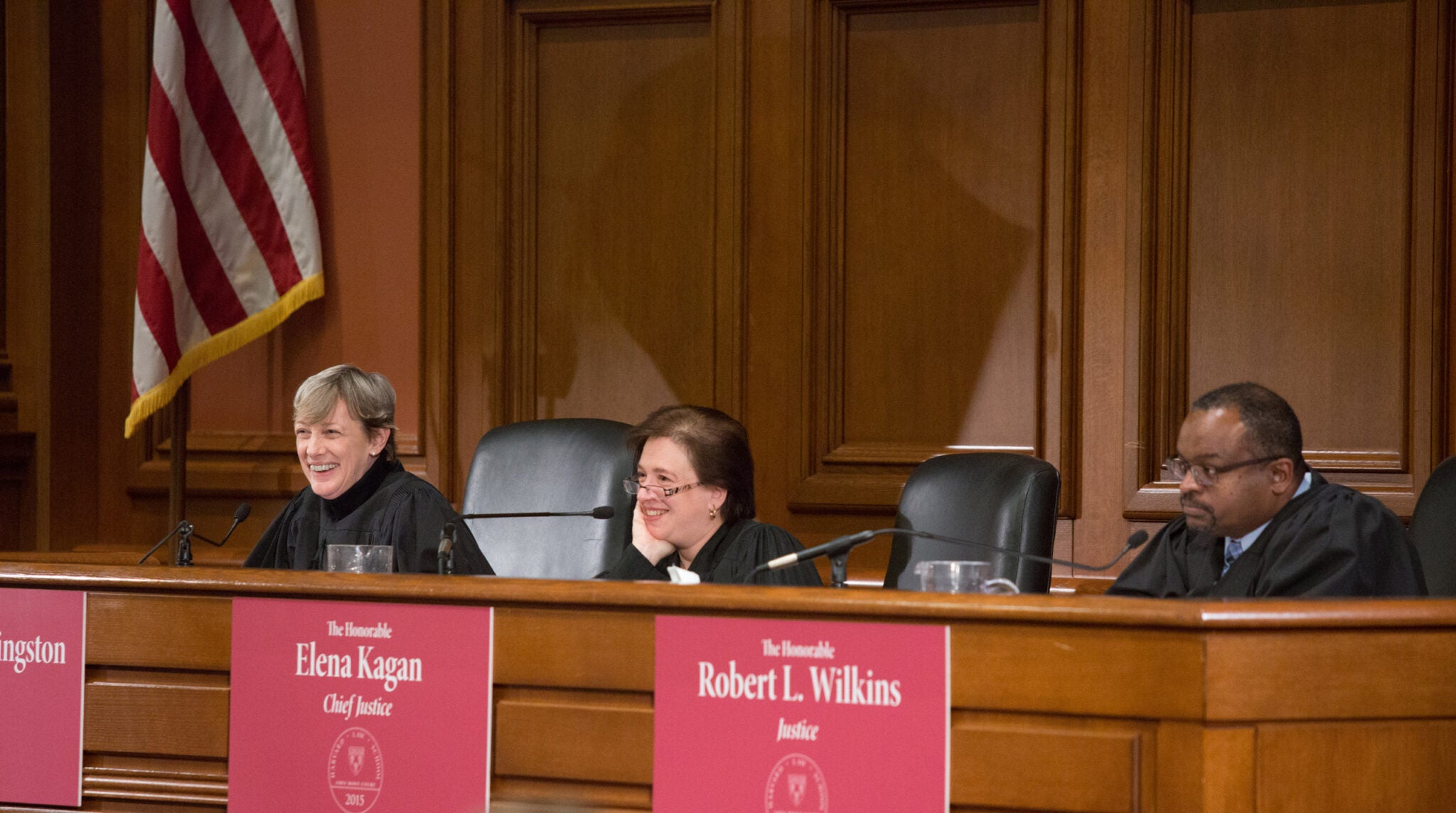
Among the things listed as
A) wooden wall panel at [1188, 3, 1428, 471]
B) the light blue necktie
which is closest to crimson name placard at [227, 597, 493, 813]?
the light blue necktie

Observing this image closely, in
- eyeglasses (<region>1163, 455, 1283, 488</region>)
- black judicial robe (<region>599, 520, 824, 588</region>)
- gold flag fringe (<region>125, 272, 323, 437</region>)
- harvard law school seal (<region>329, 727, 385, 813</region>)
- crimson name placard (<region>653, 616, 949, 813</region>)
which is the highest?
gold flag fringe (<region>125, 272, 323, 437</region>)

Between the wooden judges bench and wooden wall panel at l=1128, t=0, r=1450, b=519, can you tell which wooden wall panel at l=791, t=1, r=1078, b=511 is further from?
the wooden judges bench

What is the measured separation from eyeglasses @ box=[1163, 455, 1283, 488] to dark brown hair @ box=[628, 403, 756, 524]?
78cm

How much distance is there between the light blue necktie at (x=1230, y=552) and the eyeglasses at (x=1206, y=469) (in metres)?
0.19

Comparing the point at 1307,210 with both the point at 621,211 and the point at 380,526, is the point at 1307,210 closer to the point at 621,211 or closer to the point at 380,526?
the point at 621,211

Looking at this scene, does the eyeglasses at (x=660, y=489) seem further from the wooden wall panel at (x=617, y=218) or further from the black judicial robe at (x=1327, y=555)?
the wooden wall panel at (x=617, y=218)

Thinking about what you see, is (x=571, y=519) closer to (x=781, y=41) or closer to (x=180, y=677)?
(x=180, y=677)

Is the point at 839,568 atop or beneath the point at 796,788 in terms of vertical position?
atop

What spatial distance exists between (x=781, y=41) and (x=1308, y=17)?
137 cm

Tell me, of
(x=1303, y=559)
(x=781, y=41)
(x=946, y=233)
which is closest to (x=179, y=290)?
(x=781, y=41)

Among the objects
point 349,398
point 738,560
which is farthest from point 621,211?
point 738,560

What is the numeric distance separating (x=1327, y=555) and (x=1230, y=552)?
299 millimetres

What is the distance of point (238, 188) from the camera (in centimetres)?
415

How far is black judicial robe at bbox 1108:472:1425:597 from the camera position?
7.66 feet
